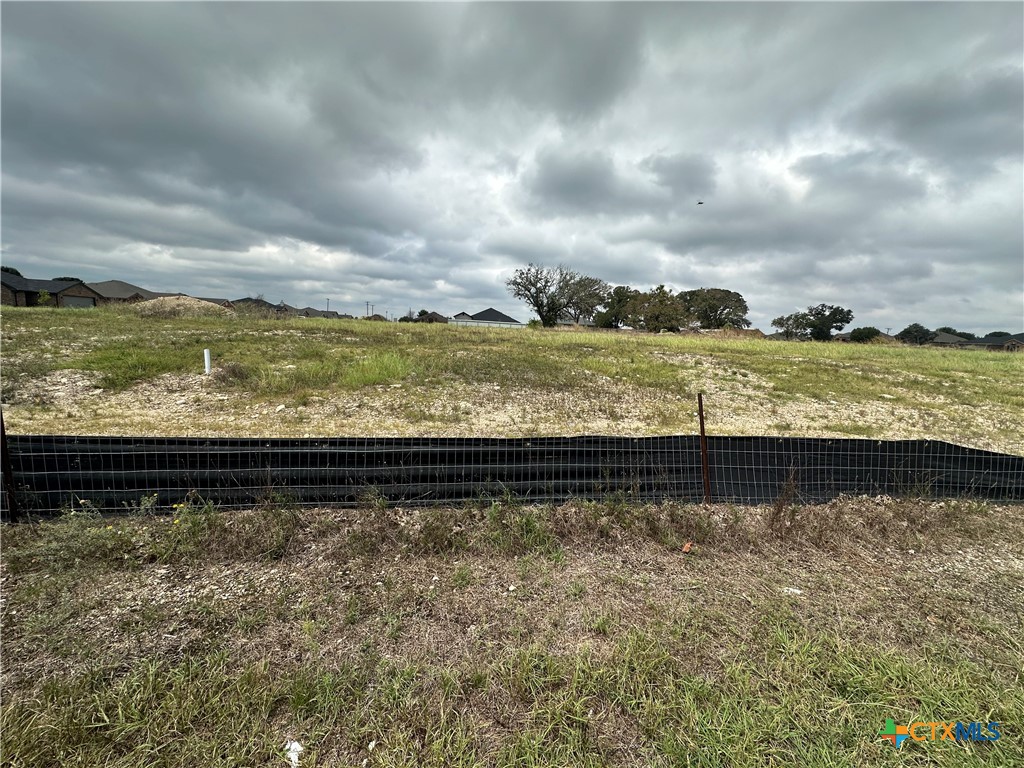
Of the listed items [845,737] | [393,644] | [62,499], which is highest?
[62,499]

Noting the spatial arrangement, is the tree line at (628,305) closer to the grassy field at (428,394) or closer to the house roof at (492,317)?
the house roof at (492,317)

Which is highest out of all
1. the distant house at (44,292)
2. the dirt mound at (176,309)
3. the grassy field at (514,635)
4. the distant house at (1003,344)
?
the distant house at (44,292)

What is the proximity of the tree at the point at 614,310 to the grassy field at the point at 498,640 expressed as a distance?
62.8 meters

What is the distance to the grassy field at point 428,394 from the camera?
6535 mm

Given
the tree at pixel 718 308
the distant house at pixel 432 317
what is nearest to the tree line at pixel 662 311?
the tree at pixel 718 308

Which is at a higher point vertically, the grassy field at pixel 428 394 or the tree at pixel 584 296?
the tree at pixel 584 296

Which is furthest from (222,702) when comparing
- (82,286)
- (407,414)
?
(82,286)

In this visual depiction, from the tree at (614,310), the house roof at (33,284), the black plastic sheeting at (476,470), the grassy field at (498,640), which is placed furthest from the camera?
the tree at (614,310)

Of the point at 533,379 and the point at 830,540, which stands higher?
the point at 533,379

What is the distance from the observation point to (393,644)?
83.3 inches

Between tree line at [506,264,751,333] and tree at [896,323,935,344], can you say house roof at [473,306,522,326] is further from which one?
tree at [896,323,935,344]

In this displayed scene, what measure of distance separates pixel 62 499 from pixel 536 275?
52.7 metres

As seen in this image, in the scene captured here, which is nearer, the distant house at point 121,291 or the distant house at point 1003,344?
the distant house at point 1003,344

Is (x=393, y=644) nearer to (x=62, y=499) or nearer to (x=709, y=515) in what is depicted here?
(x=709, y=515)
